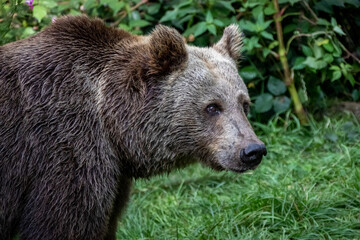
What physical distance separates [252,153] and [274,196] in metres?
1.57

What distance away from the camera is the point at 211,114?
5660mm

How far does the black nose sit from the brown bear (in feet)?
0.04

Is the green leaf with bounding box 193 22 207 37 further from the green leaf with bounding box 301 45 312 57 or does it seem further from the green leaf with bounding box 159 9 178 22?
the green leaf with bounding box 301 45 312 57

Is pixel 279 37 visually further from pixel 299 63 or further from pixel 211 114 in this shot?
pixel 211 114

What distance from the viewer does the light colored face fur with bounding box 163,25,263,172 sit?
18.2ft

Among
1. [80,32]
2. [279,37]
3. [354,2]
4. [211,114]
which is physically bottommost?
[279,37]

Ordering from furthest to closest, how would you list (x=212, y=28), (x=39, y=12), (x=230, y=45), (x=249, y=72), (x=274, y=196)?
Result: (x=249, y=72) < (x=212, y=28) < (x=39, y=12) < (x=274, y=196) < (x=230, y=45)

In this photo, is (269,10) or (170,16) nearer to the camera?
(269,10)

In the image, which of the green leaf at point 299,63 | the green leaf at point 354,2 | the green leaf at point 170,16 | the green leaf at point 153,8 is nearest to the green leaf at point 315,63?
the green leaf at point 299,63

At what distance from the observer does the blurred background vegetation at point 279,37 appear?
9.16 meters

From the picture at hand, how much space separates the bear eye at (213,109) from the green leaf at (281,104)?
3928 mm

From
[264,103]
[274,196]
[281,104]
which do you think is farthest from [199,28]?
[274,196]

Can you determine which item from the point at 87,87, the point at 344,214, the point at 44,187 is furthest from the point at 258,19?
the point at 44,187

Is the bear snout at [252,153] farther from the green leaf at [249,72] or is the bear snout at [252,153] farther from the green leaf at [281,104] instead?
the green leaf at [249,72]
